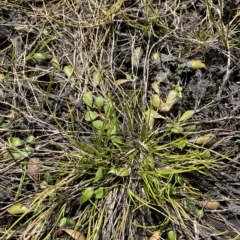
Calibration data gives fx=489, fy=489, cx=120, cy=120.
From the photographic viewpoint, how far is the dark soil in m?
1.65

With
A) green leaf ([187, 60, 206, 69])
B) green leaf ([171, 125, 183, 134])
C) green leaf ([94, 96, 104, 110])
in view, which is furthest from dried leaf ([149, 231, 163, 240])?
green leaf ([187, 60, 206, 69])

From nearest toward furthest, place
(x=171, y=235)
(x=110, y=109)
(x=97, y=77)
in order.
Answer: (x=171, y=235) → (x=110, y=109) → (x=97, y=77)

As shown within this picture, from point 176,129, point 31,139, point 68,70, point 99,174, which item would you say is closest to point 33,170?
point 31,139

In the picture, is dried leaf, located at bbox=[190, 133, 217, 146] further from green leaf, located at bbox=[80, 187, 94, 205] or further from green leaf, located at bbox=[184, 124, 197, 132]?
green leaf, located at bbox=[80, 187, 94, 205]

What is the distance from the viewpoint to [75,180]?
1646 mm

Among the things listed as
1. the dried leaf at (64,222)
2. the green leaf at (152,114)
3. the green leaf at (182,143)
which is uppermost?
the green leaf at (152,114)

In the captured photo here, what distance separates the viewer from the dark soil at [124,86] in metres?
1.65

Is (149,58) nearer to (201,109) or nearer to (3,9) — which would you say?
(201,109)

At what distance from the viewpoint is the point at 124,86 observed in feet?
5.82

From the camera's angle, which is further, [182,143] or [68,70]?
[68,70]

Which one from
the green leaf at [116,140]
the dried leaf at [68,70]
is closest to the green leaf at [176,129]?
the green leaf at [116,140]

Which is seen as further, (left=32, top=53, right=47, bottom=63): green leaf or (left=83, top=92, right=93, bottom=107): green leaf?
Answer: (left=32, top=53, right=47, bottom=63): green leaf

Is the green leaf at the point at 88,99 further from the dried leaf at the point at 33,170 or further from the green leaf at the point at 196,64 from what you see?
the green leaf at the point at 196,64

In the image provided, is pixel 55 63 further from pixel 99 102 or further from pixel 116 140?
pixel 116 140
